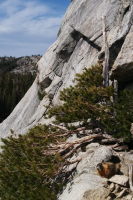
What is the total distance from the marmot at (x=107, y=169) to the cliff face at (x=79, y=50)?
3.57 meters

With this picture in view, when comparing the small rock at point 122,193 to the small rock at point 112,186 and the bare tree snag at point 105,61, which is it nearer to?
the small rock at point 112,186

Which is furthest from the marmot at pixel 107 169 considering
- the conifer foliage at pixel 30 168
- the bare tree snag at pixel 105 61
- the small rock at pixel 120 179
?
the bare tree snag at pixel 105 61

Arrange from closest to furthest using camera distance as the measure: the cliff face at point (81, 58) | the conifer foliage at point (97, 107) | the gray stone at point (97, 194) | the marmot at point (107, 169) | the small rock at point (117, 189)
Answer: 1. the gray stone at point (97, 194)
2. the small rock at point (117, 189)
3. the marmot at point (107, 169)
4. the cliff face at point (81, 58)
5. the conifer foliage at point (97, 107)

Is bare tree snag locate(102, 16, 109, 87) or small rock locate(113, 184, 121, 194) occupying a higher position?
bare tree snag locate(102, 16, 109, 87)

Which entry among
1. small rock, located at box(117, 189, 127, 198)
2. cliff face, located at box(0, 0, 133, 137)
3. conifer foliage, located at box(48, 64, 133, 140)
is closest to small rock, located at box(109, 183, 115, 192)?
small rock, located at box(117, 189, 127, 198)

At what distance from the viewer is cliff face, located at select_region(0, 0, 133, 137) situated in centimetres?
1301

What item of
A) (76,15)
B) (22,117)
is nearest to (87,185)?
(76,15)

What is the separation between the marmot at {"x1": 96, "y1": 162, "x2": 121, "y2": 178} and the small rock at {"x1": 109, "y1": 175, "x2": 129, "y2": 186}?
0.17 metres

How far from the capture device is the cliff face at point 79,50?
13005mm

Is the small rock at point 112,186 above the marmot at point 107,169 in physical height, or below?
below

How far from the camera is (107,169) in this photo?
9.59m

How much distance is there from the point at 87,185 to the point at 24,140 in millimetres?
3441

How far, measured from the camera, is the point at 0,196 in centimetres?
1258

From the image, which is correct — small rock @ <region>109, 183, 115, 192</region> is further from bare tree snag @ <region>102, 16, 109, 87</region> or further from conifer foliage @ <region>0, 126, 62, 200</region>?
bare tree snag @ <region>102, 16, 109, 87</region>
